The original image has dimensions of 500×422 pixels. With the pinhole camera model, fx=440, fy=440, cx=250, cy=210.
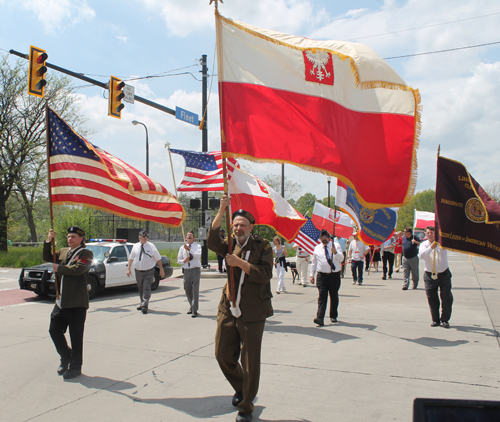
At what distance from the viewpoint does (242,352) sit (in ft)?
13.6

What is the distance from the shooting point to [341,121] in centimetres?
586

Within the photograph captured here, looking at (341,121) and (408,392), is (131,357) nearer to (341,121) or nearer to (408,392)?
(408,392)

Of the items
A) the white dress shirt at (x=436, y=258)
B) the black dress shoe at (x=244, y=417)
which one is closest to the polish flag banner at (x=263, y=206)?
the white dress shirt at (x=436, y=258)

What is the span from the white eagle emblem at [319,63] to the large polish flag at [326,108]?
0.01 m

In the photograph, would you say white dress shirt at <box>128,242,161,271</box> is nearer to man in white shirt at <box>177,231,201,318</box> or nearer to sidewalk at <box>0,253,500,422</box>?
man in white shirt at <box>177,231,201,318</box>

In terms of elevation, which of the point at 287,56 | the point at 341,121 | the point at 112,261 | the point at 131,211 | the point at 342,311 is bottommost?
the point at 342,311

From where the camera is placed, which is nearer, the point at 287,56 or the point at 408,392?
the point at 408,392

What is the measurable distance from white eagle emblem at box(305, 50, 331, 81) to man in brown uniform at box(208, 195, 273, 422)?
2.50 m

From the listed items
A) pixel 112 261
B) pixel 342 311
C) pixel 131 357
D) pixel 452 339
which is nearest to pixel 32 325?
pixel 131 357

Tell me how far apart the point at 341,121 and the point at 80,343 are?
4378mm

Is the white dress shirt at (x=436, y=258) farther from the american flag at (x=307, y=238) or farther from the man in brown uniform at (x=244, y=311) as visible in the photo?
the american flag at (x=307, y=238)

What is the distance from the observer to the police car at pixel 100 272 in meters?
11.7

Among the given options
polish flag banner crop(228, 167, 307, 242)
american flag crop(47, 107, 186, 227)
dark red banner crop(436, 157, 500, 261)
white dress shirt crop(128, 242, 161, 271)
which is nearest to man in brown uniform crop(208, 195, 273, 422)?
american flag crop(47, 107, 186, 227)

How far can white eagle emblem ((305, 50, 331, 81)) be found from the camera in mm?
5824
